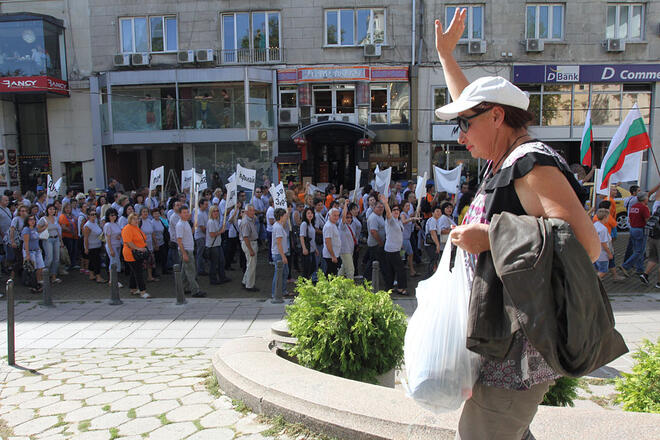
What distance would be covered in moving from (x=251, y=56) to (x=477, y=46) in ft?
36.4

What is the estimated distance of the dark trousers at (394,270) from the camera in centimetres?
996

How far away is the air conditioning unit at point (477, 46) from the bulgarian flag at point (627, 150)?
46.8 feet

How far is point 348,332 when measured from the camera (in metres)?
3.88

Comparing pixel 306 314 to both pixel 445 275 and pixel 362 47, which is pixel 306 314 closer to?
pixel 445 275

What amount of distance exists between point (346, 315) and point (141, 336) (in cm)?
479

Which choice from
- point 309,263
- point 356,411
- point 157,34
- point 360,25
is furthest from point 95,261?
point 360,25

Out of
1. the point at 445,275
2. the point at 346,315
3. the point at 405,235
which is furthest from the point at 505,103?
the point at 405,235

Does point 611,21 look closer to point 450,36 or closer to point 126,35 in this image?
point 126,35

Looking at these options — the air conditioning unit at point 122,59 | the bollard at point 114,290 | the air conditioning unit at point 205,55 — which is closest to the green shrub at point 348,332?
the bollard at point 114,290

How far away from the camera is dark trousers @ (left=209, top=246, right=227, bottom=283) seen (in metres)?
11.3

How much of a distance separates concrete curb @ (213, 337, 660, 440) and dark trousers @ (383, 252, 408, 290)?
6032 millimetres

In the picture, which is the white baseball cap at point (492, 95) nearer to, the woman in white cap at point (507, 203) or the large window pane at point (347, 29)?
the woman in white cap at point (507, 203)

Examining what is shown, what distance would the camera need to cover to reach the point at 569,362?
1.56m

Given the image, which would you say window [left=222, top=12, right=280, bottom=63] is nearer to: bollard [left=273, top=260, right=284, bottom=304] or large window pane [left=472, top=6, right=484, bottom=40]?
large window pane [left=472, top=6, right=484, bottom=40]
